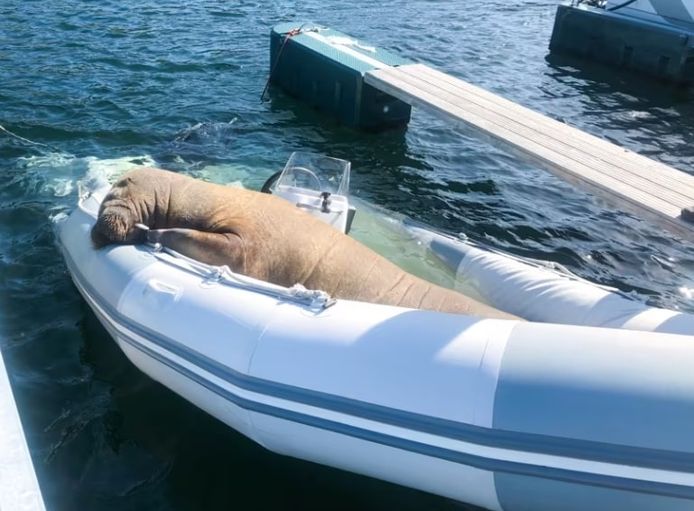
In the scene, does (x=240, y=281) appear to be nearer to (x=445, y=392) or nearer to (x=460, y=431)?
(x=445, y=392)

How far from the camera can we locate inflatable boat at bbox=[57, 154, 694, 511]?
11.3 ft

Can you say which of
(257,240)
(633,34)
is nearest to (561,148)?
(257,240)

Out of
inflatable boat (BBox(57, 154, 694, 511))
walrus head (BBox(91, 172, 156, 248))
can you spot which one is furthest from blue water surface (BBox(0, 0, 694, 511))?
walrus head (BBox(91, 172, 156, 248))

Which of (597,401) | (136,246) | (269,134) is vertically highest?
(597,401)

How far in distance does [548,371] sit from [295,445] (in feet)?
5.00

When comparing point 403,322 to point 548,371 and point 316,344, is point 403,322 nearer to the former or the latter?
point 316,344

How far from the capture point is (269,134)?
10164 millimetres

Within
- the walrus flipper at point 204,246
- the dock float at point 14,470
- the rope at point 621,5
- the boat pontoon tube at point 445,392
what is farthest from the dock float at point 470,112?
the rope at point 621,5

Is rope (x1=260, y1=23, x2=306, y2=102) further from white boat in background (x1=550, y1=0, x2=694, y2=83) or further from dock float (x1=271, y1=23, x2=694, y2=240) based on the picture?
white boat in background (x1=550, y1=0, x2=694, y2=83)

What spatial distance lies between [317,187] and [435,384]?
3333 millimetres

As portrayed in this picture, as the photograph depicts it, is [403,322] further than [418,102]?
No

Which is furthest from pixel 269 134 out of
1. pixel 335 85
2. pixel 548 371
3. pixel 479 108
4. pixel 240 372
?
pixel 548 371

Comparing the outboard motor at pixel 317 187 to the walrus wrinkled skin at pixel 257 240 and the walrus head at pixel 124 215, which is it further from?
the walrus head at pixel 124 215

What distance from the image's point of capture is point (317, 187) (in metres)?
6.75
